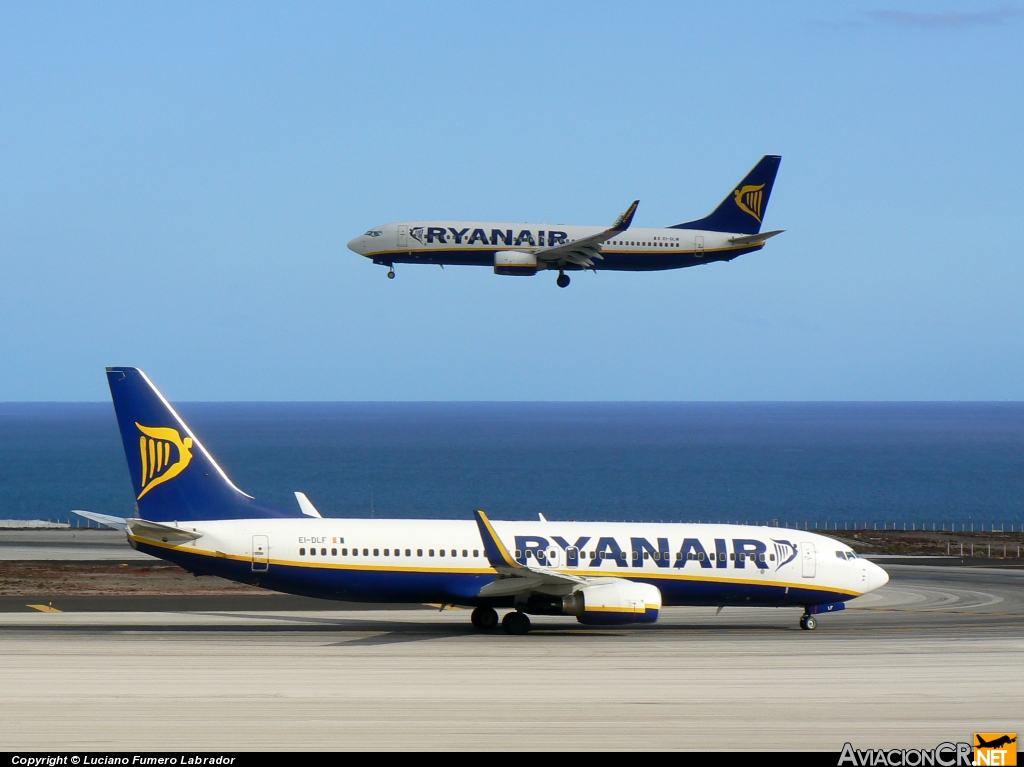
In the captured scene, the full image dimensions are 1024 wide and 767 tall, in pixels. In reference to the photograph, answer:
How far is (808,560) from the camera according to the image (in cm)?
3762

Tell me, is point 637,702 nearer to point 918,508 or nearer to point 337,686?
point 337,686

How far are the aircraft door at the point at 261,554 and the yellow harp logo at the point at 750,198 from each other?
2524cm

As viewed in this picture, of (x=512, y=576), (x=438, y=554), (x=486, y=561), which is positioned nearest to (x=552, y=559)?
(x=512, y=576)

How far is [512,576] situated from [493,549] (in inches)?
56.7

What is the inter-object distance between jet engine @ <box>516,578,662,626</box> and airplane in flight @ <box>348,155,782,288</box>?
12.8m

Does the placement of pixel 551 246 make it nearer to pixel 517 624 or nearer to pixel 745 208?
pixel 745 208

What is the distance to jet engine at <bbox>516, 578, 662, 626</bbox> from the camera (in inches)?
1329

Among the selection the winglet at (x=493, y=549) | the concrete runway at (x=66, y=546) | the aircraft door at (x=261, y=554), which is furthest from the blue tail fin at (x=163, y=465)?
the concrete runway at (x=66, y=546)

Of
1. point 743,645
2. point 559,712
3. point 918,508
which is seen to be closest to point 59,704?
point 559,712

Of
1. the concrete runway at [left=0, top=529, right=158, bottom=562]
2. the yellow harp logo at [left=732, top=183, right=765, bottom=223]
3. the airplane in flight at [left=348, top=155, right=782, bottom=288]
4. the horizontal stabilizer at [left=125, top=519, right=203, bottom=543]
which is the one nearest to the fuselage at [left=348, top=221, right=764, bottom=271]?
the airplane in flight at [left=348, top=155, right=782, bottom=288]

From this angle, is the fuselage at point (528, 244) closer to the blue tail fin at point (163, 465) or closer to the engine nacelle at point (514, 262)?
the engine nacelle at point (514, 262)

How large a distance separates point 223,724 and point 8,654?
37.4 feet

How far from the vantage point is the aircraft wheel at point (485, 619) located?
36625 mm

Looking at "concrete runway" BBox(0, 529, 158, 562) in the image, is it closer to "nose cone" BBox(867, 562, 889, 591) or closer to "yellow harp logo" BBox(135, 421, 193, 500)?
"yellow harp logo" BBox(135, 421, 193, 500)
